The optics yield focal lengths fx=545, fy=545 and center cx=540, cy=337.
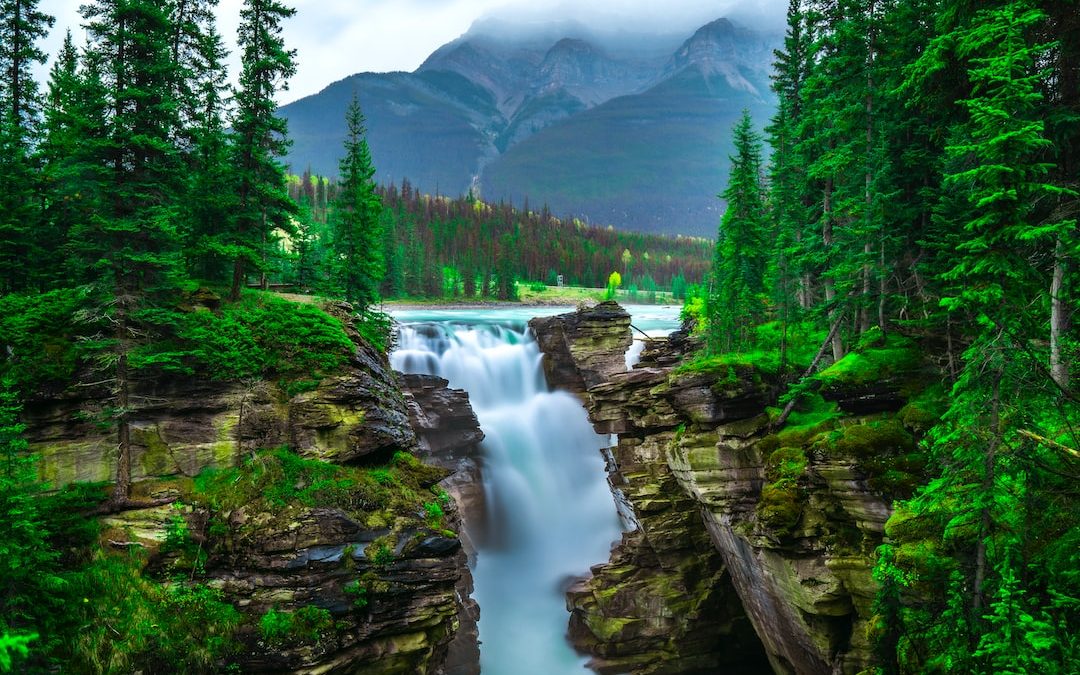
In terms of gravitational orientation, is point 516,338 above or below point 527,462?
above

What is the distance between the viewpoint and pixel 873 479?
15078mm

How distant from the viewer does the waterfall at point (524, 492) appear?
88.7 ft

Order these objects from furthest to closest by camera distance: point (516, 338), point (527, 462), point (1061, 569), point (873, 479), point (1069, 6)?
point (516, 338) → point (527, 462) → point (873, 479) → point (1069, 6) → point (1061, 569)

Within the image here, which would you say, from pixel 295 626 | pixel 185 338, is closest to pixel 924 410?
pixel 295 626

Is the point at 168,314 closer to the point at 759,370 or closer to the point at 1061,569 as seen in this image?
the point at 759,370

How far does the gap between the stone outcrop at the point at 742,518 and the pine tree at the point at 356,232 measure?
1450 cm

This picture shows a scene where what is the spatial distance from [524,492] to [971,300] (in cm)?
2931

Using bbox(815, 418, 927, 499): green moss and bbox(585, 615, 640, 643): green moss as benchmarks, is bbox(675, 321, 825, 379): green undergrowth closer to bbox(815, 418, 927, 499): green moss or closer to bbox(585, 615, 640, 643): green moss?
bbox(815, 418, 927, 499): green moss

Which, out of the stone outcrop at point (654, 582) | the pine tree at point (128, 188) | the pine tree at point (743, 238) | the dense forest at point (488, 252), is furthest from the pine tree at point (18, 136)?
the dense forest at point (488, 252)

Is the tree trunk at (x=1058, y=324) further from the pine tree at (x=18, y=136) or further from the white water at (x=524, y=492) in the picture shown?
the pine tree at (x=18, y=136)

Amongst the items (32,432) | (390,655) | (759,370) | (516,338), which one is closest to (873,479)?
(759,370)

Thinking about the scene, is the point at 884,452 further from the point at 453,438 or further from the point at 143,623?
the point at 453,438

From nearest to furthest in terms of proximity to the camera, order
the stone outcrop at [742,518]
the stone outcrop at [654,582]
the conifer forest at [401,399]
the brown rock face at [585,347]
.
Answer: the conifer forest at [401,399] → the stone outcrop at [742,518] → the stone outcrop at [654,582] → the brown rock face at [585,347]

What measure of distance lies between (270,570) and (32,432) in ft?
28.1
